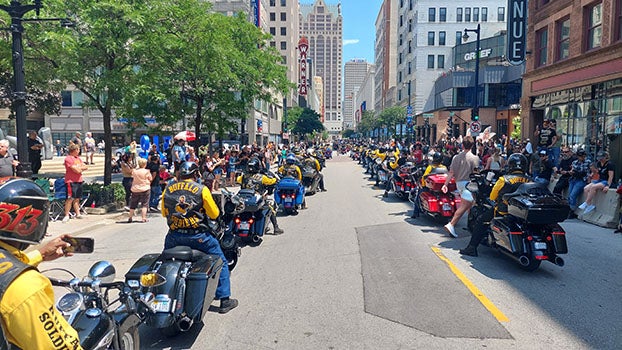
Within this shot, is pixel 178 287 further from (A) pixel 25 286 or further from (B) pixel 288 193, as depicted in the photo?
(B) pixel 288 193

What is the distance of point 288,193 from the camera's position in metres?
12.8

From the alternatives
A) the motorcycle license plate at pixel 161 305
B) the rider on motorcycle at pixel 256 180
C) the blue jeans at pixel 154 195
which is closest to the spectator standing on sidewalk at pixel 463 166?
the rider on motorcycle at pixel 256 180

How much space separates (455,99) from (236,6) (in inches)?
1050

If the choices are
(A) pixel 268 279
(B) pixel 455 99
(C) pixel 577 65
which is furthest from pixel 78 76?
(B) pixel 455 99

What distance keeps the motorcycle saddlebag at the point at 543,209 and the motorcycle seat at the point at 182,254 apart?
4541 mm

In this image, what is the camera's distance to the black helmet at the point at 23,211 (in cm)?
220

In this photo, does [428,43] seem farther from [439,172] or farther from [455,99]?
[439,172]

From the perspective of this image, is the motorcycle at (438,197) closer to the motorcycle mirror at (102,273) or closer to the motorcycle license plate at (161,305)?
the motorcycle license plate at (161,305)

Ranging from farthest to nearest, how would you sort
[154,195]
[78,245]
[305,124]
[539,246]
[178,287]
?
[305,124] < [154,195] < [539,246] < [178,287] < [78,245]

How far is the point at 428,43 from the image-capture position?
237ft

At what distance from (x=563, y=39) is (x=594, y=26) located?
2.75 metres

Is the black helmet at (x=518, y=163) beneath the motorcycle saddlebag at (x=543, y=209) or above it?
above

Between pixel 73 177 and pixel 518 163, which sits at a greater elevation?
pixel 518 163

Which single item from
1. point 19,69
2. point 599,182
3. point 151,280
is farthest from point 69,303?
point 599,182
